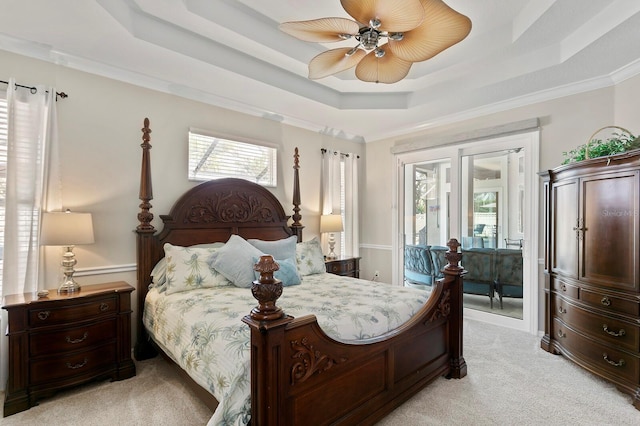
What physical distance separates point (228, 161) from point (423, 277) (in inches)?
124

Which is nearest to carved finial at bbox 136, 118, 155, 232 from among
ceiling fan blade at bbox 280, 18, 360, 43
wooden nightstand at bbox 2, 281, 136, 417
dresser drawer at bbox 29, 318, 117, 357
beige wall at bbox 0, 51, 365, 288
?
beige wall at bbox 0, 51, 365, 288

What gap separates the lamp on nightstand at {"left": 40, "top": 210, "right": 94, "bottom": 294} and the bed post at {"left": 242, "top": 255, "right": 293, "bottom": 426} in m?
1.81

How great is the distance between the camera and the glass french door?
12.0 feet

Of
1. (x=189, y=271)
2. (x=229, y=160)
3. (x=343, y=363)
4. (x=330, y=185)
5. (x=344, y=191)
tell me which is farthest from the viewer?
(x=344, y=191)

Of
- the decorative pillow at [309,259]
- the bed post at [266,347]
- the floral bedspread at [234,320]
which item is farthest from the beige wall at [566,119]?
the bed post at [266,347]

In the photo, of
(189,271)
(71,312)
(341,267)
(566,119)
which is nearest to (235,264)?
(189,271)

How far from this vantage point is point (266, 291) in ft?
4.67

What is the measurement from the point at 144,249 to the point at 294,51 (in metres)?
2.33

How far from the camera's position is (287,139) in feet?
14.1

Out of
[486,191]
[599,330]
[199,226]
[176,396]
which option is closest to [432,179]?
[486,191]

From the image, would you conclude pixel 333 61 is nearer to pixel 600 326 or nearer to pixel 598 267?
pixel 598 267

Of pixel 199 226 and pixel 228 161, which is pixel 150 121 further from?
pixel 199 226

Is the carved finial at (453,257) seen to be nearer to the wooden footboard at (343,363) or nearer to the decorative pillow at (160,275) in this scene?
the wooden footboard at (343,363)

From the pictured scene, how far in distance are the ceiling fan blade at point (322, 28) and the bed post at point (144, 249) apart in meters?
1.82
